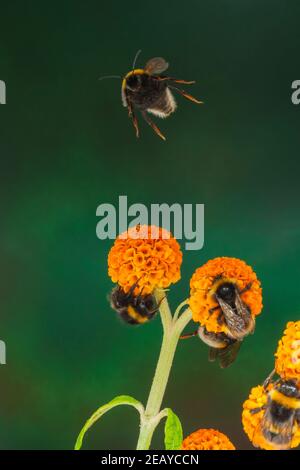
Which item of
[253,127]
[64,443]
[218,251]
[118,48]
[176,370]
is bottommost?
[64,443]

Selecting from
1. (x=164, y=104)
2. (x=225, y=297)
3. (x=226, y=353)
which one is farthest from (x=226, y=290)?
(x=164, y=104)

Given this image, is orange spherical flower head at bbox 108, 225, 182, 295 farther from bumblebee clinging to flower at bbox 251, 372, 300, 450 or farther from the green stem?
bumblebee clinging to flower at bbox 251, 372, 300, 450

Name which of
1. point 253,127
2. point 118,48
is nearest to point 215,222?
point 253,127

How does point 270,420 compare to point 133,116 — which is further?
point 133,116

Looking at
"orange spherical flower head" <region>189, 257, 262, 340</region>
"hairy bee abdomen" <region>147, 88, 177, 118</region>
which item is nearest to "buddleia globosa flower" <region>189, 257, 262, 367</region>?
"orange spherical flower head" <region>189, 257, 262, 340</region>

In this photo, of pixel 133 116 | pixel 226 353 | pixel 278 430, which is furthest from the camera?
pixel 133 116

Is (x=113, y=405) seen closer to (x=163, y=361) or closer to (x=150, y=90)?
(x=163, y=361)

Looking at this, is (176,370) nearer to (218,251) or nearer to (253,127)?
(218,251)
